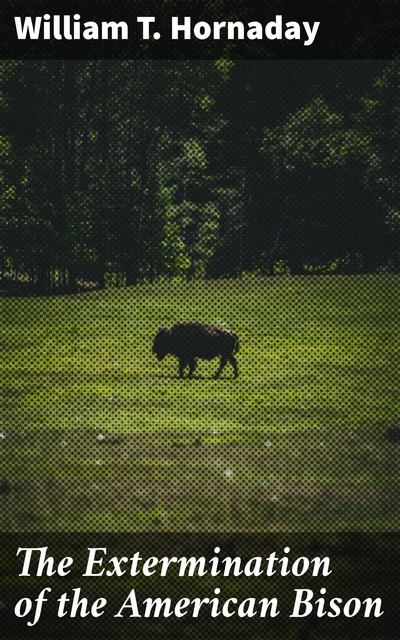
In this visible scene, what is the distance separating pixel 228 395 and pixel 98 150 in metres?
22.9

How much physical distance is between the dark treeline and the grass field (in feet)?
31.0

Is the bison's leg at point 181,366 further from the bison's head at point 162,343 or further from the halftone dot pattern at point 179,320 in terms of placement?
the bison's head at point 162,343

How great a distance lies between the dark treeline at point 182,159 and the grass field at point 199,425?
9453 mm

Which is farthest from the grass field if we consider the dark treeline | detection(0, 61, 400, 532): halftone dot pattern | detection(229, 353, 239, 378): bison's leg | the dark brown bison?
the dark treeline

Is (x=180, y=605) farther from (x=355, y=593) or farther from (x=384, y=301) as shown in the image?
(x=384, y=301)

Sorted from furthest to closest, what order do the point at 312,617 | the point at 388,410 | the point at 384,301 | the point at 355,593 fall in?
the point at 384,301 → the point at 388,410 → the point at 355,593 → the point at 312,617

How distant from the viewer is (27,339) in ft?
62.7

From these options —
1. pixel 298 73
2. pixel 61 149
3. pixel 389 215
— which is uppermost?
pixel 298 73

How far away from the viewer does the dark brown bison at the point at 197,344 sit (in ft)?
49.6

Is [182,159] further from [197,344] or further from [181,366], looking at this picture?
[181,366]

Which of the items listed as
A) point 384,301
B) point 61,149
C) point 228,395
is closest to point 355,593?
point 228,395

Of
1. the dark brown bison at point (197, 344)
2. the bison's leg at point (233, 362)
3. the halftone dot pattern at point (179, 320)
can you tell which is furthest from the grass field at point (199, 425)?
the dark brown bison at point (197, 344)

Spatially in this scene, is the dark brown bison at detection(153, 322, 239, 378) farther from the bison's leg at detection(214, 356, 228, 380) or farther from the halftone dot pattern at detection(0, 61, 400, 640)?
the halftone dot pattern at detection(0, 61, 400, 640)

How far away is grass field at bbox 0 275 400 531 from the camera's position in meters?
7.54
